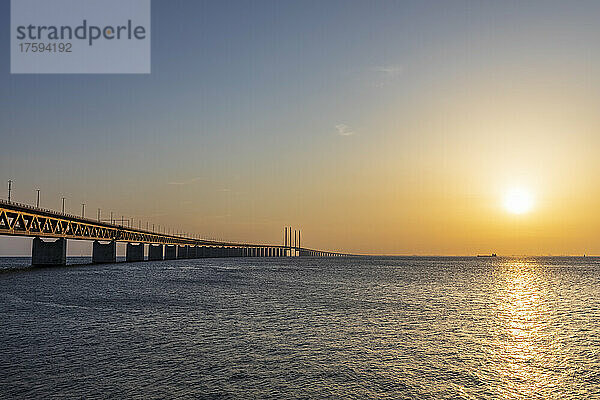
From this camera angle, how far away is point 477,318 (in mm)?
37906

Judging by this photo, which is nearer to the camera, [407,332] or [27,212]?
[407,332]

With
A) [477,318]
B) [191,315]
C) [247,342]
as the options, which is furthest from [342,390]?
[477,318]

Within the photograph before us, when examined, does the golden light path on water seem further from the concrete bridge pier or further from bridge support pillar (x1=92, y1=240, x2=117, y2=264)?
bridge support pillar (x1=92, y1=240, x2=117, y2=264)

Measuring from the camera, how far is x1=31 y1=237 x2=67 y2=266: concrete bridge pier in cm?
11825

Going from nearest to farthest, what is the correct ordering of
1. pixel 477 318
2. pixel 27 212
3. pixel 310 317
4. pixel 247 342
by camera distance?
pixel 247 342, pixel 310 317, pixel 477 318, pixel 27 212

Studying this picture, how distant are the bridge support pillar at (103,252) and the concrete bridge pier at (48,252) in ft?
141

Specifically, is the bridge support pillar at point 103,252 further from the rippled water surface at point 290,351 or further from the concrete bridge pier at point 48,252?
the rippled water surface at point 290,351

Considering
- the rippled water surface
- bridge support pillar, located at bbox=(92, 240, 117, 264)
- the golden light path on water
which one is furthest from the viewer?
bridge support pillar, located at bbox=(92, 240, 117, 264)

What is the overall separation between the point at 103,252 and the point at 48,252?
47.1 metres

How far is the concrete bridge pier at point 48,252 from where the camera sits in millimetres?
118250

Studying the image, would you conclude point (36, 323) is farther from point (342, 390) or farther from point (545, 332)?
point (545, 332)

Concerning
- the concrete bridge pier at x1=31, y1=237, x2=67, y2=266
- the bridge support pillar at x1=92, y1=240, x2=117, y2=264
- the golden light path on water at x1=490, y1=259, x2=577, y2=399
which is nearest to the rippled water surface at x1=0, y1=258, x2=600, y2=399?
the golden light path on water at x1=490, y1=259, x2=577, y2=399

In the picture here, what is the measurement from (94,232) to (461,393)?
14753 centimetres

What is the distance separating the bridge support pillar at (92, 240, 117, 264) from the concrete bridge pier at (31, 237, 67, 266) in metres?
43.1
